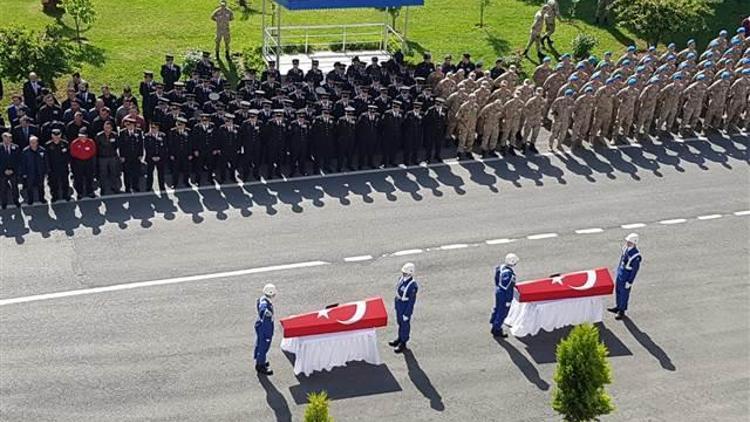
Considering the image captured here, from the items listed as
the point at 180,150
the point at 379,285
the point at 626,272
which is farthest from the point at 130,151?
the point at 626,272

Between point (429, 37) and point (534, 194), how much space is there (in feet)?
33.9

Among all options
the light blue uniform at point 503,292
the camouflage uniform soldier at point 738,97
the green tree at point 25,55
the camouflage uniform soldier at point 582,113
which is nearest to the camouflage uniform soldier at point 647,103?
the camouflage uniform soldier at point 582,113

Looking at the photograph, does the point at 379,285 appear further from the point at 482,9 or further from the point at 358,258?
the point at 482,9

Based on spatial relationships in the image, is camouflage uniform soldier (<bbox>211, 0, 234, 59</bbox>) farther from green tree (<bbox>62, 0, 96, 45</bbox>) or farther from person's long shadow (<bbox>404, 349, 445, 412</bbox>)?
person's long shadow (<bbox>404, 349, 445, 412</bbox>)

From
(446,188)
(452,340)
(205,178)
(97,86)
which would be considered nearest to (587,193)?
(446,188)

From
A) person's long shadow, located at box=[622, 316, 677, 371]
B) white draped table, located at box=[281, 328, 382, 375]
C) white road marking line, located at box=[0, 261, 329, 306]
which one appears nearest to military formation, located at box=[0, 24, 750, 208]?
white road marking line, located at box=[0, 261, 329, 306]

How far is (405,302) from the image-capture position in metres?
14.0

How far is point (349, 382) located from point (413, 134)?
7997mm

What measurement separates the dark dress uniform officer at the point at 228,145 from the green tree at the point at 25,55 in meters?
→ 6.26

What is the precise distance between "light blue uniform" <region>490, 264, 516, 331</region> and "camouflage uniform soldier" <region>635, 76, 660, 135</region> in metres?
9.60

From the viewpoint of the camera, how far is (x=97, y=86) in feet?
77.6

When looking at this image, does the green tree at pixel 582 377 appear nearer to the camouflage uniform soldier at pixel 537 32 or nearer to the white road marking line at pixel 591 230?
the white road marking line at pixel 591 230

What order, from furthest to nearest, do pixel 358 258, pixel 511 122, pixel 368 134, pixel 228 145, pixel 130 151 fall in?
pixel 511 122 < pixel 368 134 < pixel 228 145 < pixel 130 151 < pixel 358 258

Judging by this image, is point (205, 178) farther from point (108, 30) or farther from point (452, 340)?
point (108, 30)
